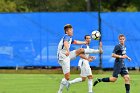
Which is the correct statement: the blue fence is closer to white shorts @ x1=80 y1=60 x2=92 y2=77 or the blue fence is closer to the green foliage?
the green foliage

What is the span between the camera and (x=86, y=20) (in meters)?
32.2

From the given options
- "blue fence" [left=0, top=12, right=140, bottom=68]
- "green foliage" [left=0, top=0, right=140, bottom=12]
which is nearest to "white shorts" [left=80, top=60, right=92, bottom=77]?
"blue fence" [left=0, top=12, right=140, bottom=68]

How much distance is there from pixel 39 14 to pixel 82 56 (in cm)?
1395

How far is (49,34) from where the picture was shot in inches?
1277

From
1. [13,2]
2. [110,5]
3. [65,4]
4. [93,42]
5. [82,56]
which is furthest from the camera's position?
[110,5]

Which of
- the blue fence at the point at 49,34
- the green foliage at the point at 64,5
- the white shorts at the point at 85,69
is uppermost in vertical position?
the green foliage at the point at 64,5

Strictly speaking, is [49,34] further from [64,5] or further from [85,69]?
[64,5]

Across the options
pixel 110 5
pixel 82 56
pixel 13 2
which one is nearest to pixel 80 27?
pixel 82 56

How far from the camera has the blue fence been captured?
3173 centimetres

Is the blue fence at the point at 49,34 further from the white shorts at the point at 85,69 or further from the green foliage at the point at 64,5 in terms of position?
the white shorts at the point at 85,69

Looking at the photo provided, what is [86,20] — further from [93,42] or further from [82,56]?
[82,56]

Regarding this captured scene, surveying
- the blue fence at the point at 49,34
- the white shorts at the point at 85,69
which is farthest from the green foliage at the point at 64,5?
the white shorts at the point at 85,69

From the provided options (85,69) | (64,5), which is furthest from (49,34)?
(64,5)

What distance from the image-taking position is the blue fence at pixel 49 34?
31.7 m
